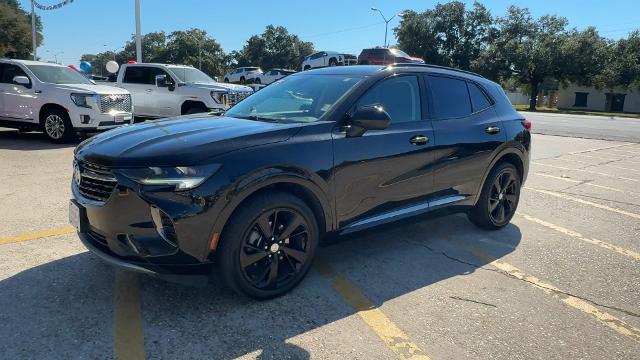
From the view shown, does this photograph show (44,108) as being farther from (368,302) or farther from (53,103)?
(368,302)

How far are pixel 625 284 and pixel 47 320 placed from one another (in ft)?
14.5

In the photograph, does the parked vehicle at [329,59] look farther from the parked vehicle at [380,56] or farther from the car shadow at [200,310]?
A: the car shadow at [200,310]

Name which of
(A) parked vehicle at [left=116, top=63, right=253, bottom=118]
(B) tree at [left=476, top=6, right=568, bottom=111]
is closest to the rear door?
(A) parked vehicle at [left=116, top=63, right=253, bottom=118]

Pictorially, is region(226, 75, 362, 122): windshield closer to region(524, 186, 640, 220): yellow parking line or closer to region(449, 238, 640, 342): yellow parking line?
region(449, 238, 640, 342): yellow parking line

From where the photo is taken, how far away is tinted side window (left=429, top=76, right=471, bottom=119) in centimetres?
459

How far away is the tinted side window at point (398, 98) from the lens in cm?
411

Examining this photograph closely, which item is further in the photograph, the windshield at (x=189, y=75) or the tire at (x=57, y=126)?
the windshield at (x=189, y=75)

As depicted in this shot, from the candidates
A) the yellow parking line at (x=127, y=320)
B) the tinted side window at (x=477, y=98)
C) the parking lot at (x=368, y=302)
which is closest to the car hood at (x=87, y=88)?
the parking lot at (x=368, y=302)

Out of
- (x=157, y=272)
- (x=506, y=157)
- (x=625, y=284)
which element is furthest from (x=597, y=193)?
(x=157, y=272)

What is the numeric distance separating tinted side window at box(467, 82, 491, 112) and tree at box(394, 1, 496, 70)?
224ft

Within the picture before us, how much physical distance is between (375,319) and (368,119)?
144 centimetres

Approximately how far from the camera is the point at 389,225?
13.6ft

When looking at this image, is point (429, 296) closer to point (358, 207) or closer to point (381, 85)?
point (358, 207)

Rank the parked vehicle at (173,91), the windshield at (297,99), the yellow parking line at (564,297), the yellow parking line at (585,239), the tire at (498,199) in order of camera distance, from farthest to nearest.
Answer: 1. the parked vehicle at (173,91)
2. the tire at (498,199)
3. the yellow parking line at (585,239)
4. the windshield at (297,99)
5. the yellow parking line at (564,297)
